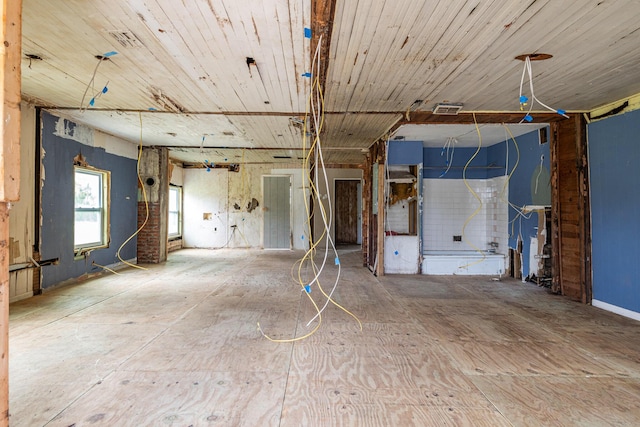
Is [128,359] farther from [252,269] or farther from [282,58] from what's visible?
[252,269]

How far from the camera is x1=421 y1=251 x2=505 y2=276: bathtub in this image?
6.27 meters

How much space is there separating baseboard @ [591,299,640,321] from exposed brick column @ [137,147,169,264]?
7.93m

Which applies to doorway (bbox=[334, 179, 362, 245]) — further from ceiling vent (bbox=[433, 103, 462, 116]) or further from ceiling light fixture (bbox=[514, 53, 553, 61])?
ceiling light fixture (bbox=[514, 53, 553, 61])

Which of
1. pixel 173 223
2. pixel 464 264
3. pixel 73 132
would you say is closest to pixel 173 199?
pixel 173 223

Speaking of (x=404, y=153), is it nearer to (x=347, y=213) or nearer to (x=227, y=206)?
Result: (x=347, y=213)

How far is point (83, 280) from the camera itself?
5.59 meters

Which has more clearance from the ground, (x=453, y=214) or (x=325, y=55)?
(x=325, y=55)

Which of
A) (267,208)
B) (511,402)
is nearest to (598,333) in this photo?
(511,402)

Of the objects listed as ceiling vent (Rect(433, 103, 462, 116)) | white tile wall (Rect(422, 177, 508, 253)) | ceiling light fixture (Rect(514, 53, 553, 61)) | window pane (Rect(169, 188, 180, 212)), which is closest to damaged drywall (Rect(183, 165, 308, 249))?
window pane (Rect(169, 188, 180, 212))

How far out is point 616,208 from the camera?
407 centimetres

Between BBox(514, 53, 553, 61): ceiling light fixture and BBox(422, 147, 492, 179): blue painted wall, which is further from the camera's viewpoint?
BBox(422, 147, 492, 179): blue painted wall

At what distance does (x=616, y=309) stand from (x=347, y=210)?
849cm

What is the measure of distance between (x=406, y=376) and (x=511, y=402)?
0.66 metres

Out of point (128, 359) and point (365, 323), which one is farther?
point (365, 323)
